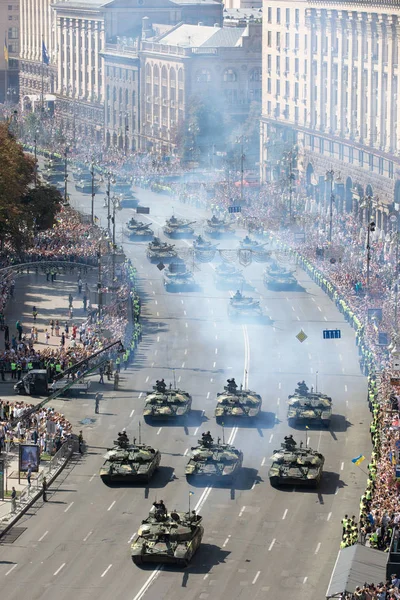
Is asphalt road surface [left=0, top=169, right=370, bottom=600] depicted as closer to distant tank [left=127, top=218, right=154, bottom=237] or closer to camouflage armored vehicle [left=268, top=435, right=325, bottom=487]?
camouflage armored vehicle [left=268, top=435, right=325, bottom=487]

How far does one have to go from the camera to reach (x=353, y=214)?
172125 millimetres

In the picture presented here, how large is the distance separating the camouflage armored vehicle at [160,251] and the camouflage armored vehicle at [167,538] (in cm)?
7569

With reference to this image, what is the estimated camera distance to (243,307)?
A: 5207 inches

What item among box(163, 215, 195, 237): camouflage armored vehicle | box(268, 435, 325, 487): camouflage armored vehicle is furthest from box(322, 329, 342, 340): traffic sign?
box(163, 215, 195, 237): camouflage armored vehicle

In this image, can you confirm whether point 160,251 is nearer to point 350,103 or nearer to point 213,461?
point 350,103

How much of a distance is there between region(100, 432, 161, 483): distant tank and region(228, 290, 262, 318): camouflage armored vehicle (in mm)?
39014

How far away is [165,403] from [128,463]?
1196 centimetres

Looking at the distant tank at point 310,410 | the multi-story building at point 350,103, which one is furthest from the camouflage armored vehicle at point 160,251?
the distant tank at point 310,410

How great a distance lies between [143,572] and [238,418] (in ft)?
81.4

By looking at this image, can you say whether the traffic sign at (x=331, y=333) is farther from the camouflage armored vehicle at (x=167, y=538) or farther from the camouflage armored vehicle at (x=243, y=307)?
the camouflage armored vehicle at (x=167, y=538)

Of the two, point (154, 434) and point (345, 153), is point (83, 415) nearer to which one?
point (154, 434)

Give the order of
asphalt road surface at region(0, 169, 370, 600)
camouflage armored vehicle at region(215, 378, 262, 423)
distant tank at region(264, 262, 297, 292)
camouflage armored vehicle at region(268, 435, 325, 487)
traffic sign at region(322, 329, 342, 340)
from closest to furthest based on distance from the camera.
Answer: asphalt road surface at region(0, 169, 370, 600) → camouflage armored vehicle at region(268, 435, 325, 487) → camouflage armored vehicle at region(215, 378, 262, 423) → traffic sign at region(322, 329, 342, 340) → distant tank at region(264, 262, 297, 292)

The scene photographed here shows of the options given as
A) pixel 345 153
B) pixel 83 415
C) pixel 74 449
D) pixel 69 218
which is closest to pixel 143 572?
pixel 74 449

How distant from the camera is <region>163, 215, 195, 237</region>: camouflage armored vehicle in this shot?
6683 inches
